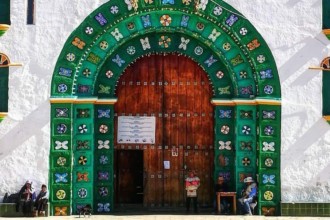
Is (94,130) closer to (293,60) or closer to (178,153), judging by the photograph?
(178,153)

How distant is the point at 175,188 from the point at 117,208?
1.13 meters

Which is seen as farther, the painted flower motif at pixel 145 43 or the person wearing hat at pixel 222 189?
the painted flower motif at pixel 145 43

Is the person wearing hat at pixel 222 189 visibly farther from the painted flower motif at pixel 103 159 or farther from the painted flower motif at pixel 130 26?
the painted flower motif at pixel 130 26

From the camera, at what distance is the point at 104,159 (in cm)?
1228

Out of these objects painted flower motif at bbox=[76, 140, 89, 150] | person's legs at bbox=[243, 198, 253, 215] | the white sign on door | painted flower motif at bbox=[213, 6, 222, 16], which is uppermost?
painted flower motif at bbox=[213, 6, 222, 16]

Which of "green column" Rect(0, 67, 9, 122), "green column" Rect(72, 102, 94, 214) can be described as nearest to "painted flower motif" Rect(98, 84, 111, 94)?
"green column" Rect(72, 102, 94, 214)

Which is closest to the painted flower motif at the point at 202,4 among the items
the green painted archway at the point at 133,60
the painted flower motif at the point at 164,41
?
the green painted archway at the point at 133,60

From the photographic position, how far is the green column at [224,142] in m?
12.3

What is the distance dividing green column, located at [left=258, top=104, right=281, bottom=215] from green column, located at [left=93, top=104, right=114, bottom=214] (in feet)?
8.81

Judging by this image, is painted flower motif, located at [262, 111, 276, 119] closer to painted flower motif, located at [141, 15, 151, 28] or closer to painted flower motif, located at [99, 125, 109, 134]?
painted flower motif, located at [141, 15, 151, 28]

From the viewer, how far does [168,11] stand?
39.2 feet

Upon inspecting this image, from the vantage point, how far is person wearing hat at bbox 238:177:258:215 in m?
11.9

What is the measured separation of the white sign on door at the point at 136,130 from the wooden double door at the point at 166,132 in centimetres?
8

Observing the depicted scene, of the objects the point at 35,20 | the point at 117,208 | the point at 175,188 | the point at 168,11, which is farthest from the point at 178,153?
the point at 35,20
